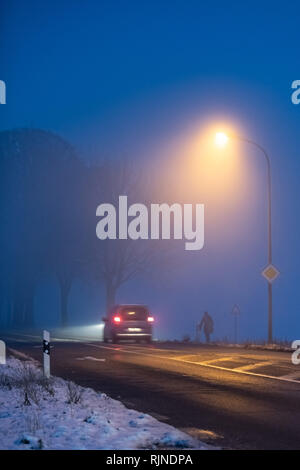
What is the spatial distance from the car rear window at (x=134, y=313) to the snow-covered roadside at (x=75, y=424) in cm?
2054

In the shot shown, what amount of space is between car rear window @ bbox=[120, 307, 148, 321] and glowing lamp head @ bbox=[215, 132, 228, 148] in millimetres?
7956

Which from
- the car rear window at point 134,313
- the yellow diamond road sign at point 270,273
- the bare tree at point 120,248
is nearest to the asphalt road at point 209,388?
the yellow diamond road sign at point 270,273

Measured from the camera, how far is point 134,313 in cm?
3366

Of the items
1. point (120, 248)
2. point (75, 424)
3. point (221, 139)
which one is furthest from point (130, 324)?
point (75, 424)

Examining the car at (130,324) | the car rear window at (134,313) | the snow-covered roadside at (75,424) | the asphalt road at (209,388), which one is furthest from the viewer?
the car rear window at (134,313)

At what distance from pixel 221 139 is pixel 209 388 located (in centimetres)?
1892

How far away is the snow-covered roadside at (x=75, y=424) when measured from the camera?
804cm

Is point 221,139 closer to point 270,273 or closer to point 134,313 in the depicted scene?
point 270,273

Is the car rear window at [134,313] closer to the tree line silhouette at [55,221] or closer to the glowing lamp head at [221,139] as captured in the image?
the glowing lamp head at [221,139]

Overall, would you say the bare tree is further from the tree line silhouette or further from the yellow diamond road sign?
the yellow diamond road sign

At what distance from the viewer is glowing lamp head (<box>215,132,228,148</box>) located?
103 feet

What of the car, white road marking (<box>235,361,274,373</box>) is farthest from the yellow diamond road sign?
white road marking (<box>235,361,274,373</box>)
